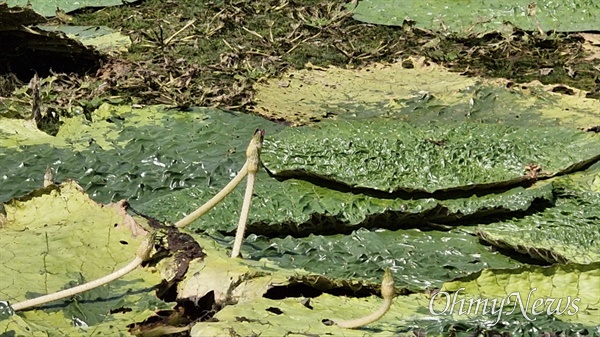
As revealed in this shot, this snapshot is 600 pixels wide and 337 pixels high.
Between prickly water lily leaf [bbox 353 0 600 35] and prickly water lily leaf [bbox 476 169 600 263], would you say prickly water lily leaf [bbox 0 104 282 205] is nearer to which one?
prickly water lily leaf [bbox 476 169 600 263]

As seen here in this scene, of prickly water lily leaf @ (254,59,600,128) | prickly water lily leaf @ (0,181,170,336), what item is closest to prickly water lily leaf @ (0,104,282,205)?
prickly water lily leaf @ (0,181,170,336)

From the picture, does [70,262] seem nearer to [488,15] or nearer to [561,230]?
[561,230]

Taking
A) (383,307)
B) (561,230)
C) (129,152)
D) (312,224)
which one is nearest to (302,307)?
(383,307)

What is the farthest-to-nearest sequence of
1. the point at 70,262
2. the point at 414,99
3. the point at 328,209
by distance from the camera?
the point at 414,99 → the point at 328,209 → the point at 70,262

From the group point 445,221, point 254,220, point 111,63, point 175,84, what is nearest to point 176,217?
point 254,220

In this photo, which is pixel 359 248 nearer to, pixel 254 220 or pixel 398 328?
pixel 254 220

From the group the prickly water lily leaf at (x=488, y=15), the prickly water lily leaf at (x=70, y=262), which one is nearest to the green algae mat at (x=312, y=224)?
the prickly water lily leaf at (x=70, y=262)

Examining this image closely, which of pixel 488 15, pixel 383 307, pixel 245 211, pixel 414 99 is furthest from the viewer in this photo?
pixel 488 15
